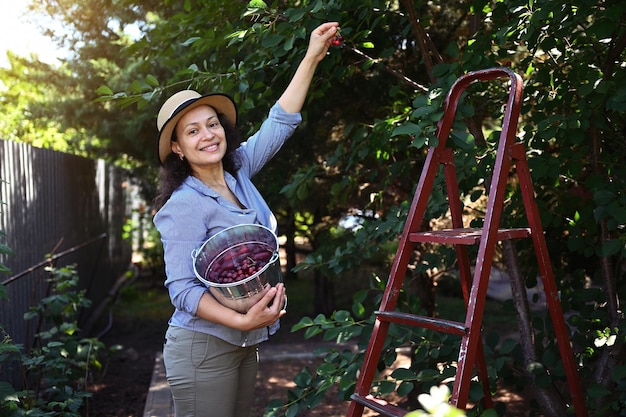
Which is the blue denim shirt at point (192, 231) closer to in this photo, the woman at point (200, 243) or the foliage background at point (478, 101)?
the woman at point (200, 243)

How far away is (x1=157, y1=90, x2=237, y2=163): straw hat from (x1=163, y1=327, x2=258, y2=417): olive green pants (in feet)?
2.18

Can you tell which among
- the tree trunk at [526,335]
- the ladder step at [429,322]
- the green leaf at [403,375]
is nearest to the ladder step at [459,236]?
the ladder step at [429,322]

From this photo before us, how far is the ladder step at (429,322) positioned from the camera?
2.29 m

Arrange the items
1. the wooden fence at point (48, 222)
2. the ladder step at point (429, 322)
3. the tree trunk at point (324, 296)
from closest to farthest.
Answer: the ladder step at point (429, 322) < the wooden fence at point (48, 222) < the tree trunk at point (324, 296)

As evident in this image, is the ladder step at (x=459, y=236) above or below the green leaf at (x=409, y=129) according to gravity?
below

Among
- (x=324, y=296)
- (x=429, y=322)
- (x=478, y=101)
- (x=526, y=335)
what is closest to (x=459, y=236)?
(x=429, y=322)

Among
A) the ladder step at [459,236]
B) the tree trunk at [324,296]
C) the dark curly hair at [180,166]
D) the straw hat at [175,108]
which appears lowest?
the tree trunk at [324,296]

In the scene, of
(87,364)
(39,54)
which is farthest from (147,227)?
(87,364)

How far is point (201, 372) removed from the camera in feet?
8.29

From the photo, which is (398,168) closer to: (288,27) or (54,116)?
(288,27)

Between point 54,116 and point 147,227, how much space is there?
524cm

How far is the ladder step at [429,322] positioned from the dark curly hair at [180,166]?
794mm

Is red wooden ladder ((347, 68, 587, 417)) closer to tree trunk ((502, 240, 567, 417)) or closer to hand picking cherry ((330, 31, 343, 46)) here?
hand picking cherry ((330, 31, 343, 46))

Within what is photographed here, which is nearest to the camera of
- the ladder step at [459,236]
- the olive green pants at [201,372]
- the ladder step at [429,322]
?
the ladder step at [429,322]
